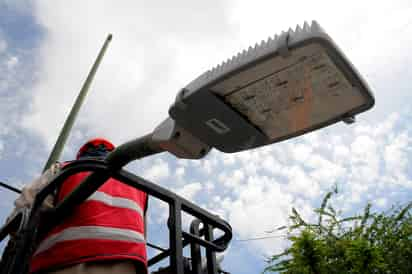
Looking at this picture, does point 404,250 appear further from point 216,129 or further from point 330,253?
point 216,129

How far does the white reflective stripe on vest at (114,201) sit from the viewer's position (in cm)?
162

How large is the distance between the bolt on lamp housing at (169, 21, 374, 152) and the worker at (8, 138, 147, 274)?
1.81ft

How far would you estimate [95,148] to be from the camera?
1.95 meters

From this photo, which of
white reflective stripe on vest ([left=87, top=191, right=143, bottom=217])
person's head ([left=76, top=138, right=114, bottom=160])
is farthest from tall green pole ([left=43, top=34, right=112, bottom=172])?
white reflective stripe on vest ([left=87, top=191, right=143, bottom=217])

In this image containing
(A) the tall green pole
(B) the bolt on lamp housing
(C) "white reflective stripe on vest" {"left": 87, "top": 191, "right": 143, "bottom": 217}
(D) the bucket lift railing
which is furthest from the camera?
(A) the tall green pole

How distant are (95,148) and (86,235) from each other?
1.87ft

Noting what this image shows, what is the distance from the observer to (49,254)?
59.4 inches

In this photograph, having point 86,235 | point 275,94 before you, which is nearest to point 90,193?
point 86,235

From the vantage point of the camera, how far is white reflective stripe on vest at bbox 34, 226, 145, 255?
4.92ft

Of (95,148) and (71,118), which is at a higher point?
(71,118)

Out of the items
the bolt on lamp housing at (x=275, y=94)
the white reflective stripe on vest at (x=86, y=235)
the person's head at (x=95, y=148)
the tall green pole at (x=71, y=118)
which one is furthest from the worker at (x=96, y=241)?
the tall green pole at (x=71, y=118)

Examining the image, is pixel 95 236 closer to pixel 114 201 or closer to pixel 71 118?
pixel 114 201

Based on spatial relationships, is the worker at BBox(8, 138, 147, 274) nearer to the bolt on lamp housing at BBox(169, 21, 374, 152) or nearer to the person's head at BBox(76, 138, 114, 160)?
the person's head at BBox(76, 138, 114, 160)

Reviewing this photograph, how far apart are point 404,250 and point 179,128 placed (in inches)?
448
